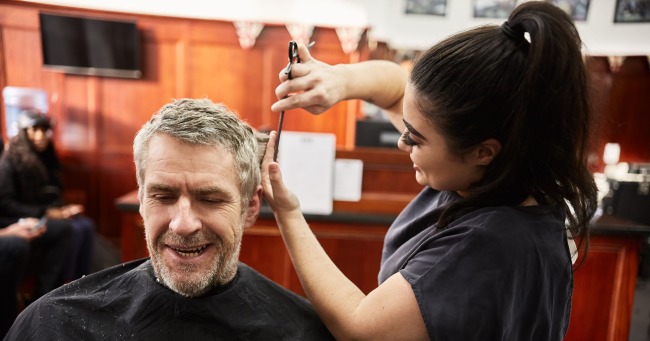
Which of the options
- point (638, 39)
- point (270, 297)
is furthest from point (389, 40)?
point (270, 297)

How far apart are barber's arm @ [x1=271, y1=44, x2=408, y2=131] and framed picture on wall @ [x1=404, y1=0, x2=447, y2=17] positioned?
6.34 metres

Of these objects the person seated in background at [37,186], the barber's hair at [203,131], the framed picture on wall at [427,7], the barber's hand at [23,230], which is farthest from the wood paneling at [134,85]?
the barber's hair at [203,131]

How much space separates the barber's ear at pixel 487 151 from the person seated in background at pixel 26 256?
3071 millimetres

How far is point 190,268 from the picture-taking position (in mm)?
1153

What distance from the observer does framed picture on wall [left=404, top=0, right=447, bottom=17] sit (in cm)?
733

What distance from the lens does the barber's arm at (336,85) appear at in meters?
1.17

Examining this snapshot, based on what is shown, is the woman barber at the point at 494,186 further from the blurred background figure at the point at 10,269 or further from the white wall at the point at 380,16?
the white wall at the point at 380,16

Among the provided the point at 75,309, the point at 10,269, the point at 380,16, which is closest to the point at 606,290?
the point at 75,309

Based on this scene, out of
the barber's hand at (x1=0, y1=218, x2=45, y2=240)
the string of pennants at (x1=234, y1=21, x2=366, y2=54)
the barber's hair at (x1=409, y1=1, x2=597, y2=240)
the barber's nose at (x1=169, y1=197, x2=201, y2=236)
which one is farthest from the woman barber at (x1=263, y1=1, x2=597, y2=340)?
the string of pennants at (x1=234, y1=21, x2=366, y2=54)

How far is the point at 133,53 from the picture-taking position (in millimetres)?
5645

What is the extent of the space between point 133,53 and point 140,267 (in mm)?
5009

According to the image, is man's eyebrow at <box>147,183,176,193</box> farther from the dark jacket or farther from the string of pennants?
the string of pennants

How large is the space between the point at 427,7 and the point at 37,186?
6.05 m

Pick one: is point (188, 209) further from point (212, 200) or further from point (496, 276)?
point (496, 276)
